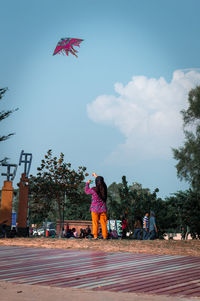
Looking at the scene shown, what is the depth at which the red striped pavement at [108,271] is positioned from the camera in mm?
4945

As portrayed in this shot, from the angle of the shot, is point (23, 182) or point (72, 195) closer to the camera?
point (23, 182)

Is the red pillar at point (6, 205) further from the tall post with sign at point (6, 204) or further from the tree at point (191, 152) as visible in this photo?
the tree at point (191, 152)

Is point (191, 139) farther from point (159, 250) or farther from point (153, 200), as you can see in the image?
point (159, 250)

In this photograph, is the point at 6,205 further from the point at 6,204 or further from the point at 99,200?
the point at 99,200

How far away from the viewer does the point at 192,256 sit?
8070mm

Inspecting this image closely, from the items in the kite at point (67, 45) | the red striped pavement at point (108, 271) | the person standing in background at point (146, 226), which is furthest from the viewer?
the kite at point (67, 45)

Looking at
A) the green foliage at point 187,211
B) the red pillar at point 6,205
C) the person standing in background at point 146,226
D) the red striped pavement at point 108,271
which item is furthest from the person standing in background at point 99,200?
the green foliage at point 187,211

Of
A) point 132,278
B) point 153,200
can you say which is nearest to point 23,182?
point 153,200

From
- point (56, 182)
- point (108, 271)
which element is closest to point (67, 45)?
point (56, 182)

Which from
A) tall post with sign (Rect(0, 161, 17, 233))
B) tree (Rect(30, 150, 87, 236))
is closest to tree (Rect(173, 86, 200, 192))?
tree (Rect(30, 150, 87, 236))

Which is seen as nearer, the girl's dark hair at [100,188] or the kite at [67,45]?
the girl's dark hair at [100,188]

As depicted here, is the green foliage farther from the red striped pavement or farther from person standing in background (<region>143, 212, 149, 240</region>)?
the red striped pavement

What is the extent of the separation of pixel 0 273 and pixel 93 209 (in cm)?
634

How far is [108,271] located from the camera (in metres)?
6.11
